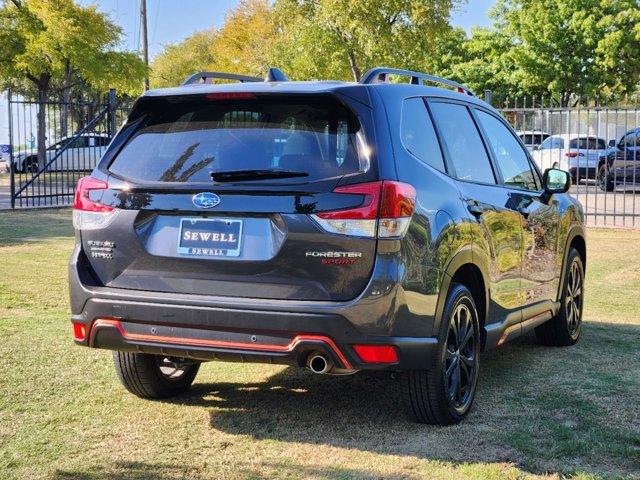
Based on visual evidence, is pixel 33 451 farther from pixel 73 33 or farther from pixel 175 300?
pixel 73 33

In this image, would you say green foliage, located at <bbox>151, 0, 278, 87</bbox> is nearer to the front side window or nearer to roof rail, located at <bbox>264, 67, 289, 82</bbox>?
the front side window

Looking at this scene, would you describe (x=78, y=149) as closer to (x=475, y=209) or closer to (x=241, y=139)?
(x=475, y=209)

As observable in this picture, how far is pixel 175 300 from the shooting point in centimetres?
464

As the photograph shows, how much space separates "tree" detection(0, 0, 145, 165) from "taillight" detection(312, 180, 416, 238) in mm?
30342

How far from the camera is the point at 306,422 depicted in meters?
5.22

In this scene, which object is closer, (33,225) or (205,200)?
(205,200)

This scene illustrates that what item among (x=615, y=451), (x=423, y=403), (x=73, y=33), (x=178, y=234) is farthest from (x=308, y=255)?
(x=73, y=33)

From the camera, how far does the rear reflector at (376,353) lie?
449cm

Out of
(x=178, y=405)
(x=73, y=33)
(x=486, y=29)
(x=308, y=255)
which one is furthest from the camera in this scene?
(x=486, y=29)

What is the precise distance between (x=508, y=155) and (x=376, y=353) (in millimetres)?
2551

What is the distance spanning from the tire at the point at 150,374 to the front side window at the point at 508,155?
2.41 meters

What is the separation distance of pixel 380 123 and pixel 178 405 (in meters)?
2.12

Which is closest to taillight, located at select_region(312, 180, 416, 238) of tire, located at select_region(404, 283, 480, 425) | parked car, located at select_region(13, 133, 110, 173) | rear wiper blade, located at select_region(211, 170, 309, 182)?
rear wiper blade, located at select_region(211, 170, 309, 182)

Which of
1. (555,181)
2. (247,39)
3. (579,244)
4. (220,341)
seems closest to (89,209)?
(220,341)
